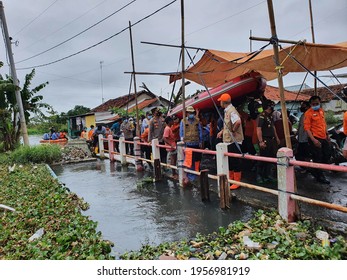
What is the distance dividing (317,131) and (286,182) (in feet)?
8.08

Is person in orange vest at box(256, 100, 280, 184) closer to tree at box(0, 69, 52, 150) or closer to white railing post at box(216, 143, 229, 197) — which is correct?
white railing post at box(216, 143, 229, 197)

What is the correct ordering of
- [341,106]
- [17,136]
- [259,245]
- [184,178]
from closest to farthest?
[259,245], [184,178], [17,136], [341,106]

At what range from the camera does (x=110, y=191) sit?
7316 mm

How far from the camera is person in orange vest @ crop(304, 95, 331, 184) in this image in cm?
584

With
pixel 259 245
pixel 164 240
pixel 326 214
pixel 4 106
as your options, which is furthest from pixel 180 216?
pixel 4 106

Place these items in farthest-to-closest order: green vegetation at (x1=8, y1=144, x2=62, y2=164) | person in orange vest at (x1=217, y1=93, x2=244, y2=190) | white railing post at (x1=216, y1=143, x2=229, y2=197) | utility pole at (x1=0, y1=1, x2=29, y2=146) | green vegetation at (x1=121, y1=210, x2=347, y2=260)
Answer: utility pole at (x1=0, y1=1, x2=29, y2=146) < green vegetation at (x1=8, y1=144, x2=62, y2=164) < person in orange vest at (x1=217, y1=93, x2=244, y2=190) < white railing post at (x1=216, y1=143, x2=229, y2=197) < green vegetation at (x1=121, y1=210, x2=347, y2=260)

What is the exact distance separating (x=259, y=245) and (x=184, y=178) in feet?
11.4

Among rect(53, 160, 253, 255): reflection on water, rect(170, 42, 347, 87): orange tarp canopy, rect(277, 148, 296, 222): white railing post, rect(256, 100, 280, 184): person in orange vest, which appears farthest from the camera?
rect(170, 42, 347, 87): orange tarp canopy

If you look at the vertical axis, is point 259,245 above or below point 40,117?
below

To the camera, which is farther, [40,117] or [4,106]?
[40,117]

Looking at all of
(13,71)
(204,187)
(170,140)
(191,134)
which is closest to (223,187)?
(204,187)

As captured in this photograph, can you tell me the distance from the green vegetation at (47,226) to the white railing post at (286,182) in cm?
235

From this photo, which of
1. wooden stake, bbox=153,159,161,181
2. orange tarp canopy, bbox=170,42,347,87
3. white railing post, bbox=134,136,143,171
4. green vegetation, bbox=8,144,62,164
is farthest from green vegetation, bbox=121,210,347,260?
green vegetation, bbox=8,144,62,164
